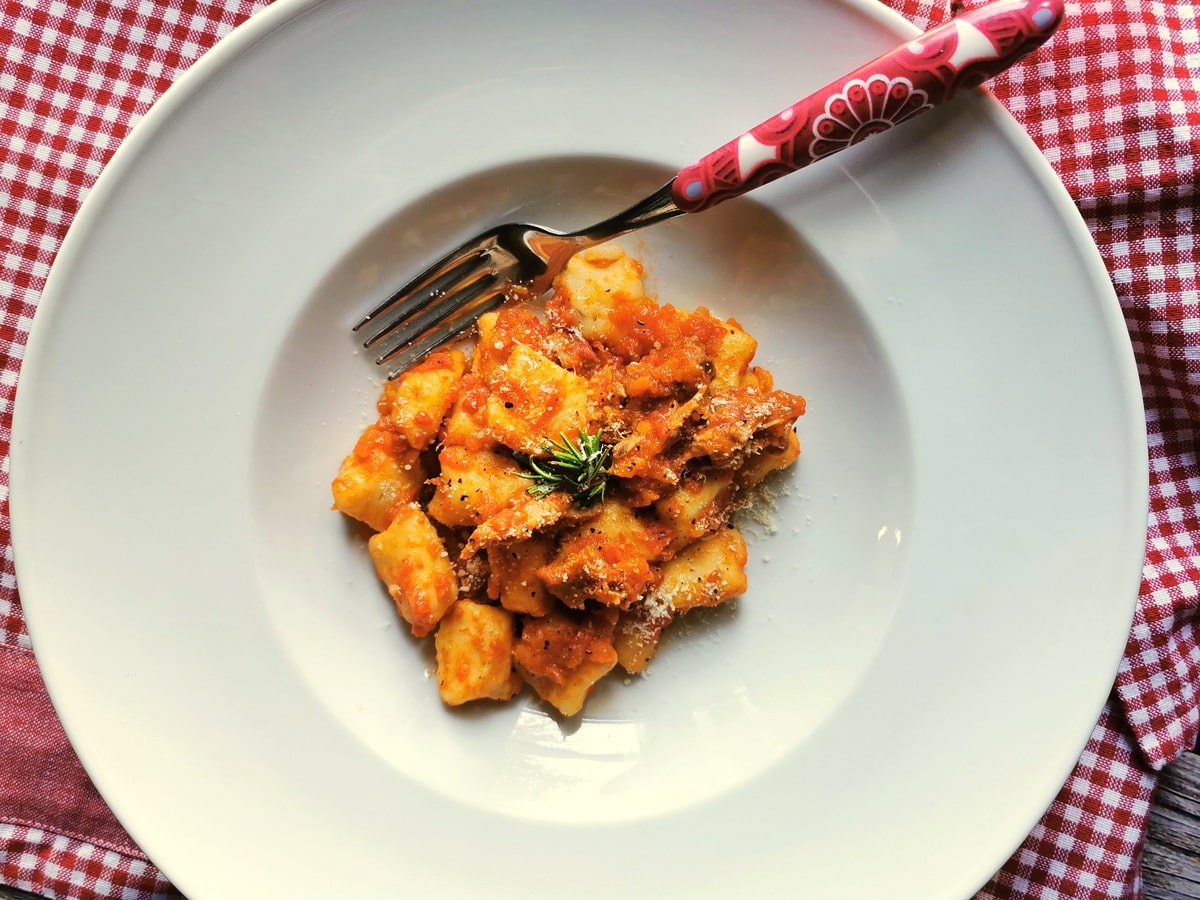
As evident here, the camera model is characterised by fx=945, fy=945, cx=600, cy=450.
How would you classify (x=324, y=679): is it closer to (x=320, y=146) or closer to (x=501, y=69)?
(x=320, y=146)

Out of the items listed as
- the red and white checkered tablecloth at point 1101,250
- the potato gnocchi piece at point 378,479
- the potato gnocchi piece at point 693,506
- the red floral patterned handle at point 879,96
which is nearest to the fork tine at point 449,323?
the potato gnocchi piece at point 378,479

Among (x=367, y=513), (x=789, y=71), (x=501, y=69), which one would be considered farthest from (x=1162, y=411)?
(x=367, y=513)

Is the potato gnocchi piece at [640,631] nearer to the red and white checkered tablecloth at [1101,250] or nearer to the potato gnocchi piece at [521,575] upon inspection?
the potato gnocchi piece at [521,575]

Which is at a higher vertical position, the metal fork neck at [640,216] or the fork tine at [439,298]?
the metal fork neck at [640,216]

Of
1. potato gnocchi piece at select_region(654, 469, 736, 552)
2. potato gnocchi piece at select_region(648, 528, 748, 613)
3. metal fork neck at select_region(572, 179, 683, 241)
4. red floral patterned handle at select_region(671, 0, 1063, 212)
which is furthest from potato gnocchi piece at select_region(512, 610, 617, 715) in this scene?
red floral patterned handle at select_region(671, 0, 1063, 212)

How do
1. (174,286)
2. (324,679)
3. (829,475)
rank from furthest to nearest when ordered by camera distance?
(829,475)
(324,679)
(174,286)

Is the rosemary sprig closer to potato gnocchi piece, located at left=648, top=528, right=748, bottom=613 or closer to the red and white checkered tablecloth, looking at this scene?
potato gnocchi piece, located at left=648, top=528, right=748, bottom=613

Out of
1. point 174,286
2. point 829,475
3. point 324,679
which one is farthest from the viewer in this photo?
point 829,475
